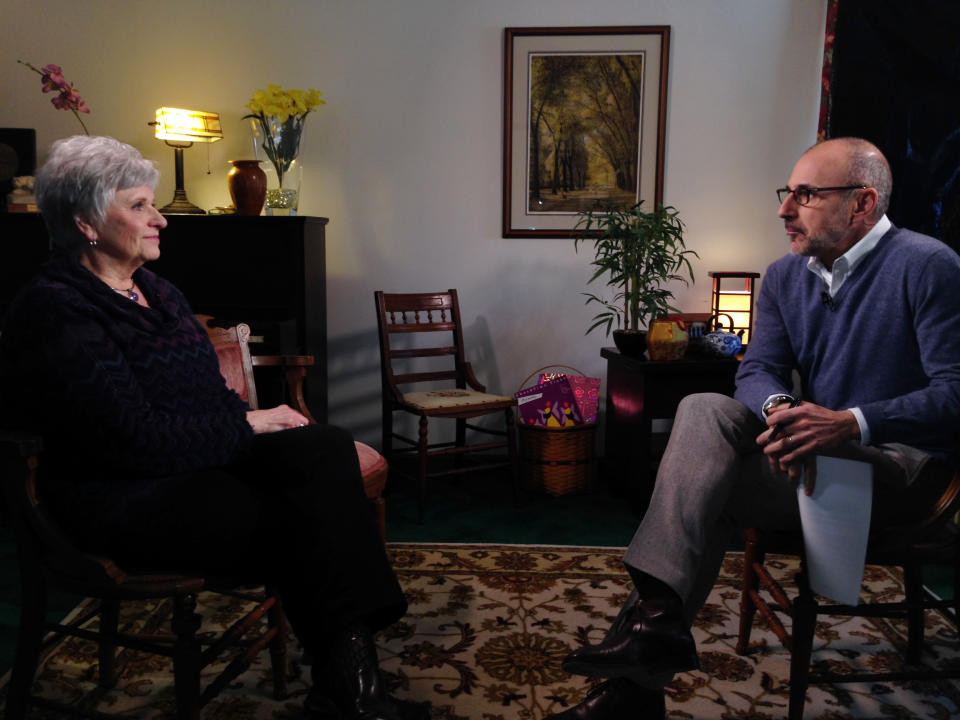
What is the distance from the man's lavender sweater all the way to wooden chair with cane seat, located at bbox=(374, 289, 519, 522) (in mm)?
1696

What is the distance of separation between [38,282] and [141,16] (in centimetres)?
303

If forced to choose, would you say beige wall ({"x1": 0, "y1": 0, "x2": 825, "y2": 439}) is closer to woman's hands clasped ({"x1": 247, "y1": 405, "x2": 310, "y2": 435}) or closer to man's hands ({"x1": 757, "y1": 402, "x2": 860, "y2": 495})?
woman's hands clasped ({"x1": 247, "y1": 405, "x2": 310, "y2": 435})

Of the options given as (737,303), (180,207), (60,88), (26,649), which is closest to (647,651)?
(26,649)

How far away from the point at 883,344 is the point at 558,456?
209 centimetres

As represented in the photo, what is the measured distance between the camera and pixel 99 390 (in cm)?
158

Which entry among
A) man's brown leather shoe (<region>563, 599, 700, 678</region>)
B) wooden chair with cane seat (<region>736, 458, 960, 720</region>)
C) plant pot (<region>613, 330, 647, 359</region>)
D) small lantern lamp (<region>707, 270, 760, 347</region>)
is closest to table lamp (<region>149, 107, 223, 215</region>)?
plant pot (<region>613, 330, 647, 359</region>)

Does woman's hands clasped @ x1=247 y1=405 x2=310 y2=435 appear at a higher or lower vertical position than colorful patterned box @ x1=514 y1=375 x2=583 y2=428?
higher

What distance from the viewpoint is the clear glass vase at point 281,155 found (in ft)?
12.5

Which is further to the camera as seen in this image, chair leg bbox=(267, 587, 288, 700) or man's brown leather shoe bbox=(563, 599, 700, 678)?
chair leg bbox=(267, 587, 288, 700)

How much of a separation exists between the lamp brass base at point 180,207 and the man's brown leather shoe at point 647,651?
9.77ft

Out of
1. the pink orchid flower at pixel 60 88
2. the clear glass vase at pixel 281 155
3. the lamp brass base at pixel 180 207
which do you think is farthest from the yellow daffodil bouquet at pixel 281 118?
the pink orchid flower at pixel 60 88

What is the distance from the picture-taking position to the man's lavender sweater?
1798 mm

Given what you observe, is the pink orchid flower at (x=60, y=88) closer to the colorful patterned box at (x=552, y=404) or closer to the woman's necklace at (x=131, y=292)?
the woman's necklace at (x=131, y=292)

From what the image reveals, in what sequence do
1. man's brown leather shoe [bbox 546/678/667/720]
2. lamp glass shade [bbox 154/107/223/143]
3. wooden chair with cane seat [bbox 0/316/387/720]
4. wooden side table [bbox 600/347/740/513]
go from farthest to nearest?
lamp glass shade [bbox 154/107/223/143] → wooden side table [bbox 600/347/740/513] → man's brown leather shoe [bbox 546/678/667/720] → wooden chair with cane seat [bbox 0/316/387/720]
